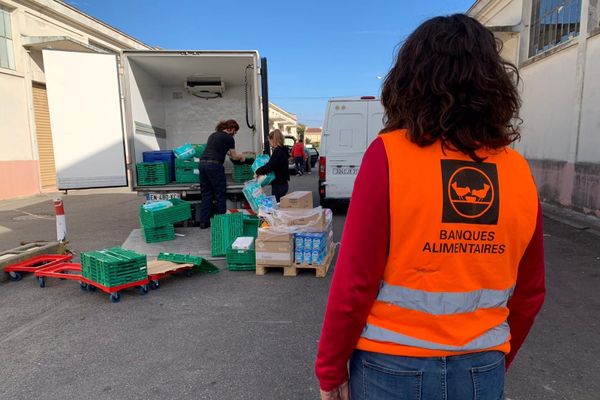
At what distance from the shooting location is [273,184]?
297 inches

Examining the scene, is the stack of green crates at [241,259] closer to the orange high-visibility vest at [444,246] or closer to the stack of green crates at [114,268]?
the stack of green crates at [114,268]

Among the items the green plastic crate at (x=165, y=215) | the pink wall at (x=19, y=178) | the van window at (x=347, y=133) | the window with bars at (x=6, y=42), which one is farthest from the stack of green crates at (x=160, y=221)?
the window with bars at (x=6, y=42)

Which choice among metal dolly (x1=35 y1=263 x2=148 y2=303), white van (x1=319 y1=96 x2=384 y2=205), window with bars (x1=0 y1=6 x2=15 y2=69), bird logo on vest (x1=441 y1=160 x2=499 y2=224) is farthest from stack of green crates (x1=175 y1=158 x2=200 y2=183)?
window with bars (x1=0 y1=6 x2=15 y2=69)

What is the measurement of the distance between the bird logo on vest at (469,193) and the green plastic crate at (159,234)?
659 centimetres

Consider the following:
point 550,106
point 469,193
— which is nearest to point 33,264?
point 469,193

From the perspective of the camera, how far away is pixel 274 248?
542cm

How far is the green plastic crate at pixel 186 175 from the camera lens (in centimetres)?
836

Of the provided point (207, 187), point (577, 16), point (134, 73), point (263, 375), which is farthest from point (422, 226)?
point (577, 16)

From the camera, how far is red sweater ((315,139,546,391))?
45.9 inches

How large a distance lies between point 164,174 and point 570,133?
928 cm

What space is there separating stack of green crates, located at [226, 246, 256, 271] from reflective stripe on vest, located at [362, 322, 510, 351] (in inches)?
178

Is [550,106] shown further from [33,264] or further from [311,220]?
[33,264]

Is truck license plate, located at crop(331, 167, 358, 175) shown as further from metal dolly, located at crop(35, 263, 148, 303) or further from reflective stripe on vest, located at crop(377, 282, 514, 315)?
reflective stripe on vest, located at crop(377, 282, 514, 315)

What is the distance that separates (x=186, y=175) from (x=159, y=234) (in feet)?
5.39
